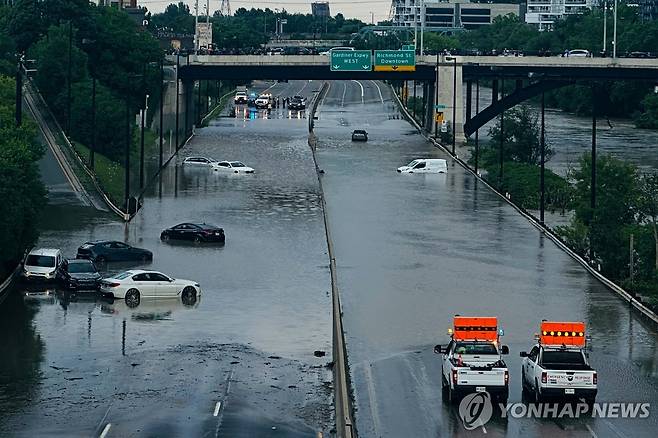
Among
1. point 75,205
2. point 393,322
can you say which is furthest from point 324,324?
point 75,205

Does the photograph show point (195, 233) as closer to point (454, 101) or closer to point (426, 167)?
point (426, 167)

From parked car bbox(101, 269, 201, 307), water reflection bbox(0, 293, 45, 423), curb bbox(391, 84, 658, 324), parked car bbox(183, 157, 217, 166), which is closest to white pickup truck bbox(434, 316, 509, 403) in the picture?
water reflection bbox(0, 293, 45, 423)

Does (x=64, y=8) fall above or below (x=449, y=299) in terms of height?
above

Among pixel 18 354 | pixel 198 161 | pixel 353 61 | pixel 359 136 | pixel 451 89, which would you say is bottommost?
pixel 18 354

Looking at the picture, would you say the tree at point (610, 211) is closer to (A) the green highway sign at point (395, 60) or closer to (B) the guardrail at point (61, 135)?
(B) the guardrail at point (61, 135)

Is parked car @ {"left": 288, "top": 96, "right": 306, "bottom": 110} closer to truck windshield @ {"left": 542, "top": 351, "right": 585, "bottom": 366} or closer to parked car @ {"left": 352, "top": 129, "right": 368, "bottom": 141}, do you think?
parked car @ {"left": 352, "top": 129, "right": 368, "bottom": 141}

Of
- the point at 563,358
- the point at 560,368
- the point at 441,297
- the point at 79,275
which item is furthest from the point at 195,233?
the point at 560,368

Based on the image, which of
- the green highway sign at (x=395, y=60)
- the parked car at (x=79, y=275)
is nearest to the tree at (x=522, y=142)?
the green highway sign at (x=395, y=60)

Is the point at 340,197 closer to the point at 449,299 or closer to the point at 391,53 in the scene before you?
the point at 449,299

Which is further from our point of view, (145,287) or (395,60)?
(395,60)
